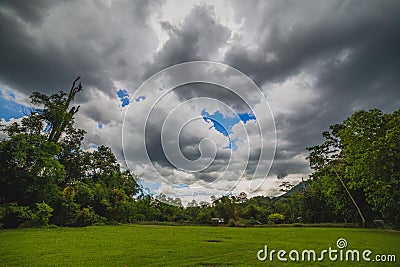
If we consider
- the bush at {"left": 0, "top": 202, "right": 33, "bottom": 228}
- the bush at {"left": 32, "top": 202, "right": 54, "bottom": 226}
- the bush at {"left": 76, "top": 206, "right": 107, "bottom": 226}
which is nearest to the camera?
the bush at {"left": 0, "top": 202, "right": 33, "bottom": 228}

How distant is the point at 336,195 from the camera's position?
1019 inches

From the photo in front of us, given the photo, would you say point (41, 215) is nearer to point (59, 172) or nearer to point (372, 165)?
→ point (59, 172)

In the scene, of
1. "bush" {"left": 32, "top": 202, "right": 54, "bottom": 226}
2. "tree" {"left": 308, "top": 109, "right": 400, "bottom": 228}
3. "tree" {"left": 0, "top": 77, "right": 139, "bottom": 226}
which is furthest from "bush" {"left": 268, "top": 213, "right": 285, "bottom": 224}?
"bush" {"left": 32, "top": 202, "right": 54, "bottom": 226}

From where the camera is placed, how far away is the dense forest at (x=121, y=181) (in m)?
16.8

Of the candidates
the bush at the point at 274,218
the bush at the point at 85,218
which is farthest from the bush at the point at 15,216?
the bush at the point at 274,218

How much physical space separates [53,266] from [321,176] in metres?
27.7

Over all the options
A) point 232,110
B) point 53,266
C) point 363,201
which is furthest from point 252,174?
point 363,201

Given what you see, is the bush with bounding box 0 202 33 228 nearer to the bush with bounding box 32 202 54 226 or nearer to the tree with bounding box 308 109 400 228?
the bush with bounding box 32 202 54 226

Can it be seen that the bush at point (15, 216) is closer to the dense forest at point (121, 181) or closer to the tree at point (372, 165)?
the dense forest at point (121, 181)

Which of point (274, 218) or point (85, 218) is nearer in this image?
point (85, 218)

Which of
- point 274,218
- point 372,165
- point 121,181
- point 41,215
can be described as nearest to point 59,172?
point 41,215

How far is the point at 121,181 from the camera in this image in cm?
3672

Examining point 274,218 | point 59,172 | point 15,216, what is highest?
point 59,172

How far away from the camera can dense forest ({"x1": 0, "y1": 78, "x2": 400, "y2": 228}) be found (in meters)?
16.8
